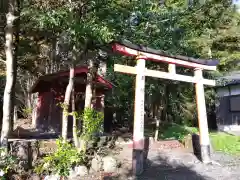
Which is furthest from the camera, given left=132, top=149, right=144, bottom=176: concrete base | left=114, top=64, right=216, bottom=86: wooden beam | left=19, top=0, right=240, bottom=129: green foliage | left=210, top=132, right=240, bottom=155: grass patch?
left=210, top=132, right=240, bottom=155: grass patch

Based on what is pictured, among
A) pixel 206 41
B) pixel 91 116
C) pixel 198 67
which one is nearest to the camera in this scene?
pixel 91 116

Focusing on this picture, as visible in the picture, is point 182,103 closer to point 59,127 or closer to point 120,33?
point 59,127

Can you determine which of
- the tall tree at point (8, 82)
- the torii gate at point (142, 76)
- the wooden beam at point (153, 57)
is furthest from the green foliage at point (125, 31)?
Answer: the torii gate at point (142, 76)

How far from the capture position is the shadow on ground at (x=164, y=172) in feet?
26.4

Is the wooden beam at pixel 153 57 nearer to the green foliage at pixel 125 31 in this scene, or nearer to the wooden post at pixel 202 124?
the wooden post at pixel 202 124

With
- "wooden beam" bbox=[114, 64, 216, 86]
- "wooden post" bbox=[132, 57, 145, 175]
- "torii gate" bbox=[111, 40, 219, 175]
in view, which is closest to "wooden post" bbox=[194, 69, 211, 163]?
"torii gate" bbox=[111, 40, 219, 175]

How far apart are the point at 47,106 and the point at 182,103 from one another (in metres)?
8.14

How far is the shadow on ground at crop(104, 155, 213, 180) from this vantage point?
8040mm

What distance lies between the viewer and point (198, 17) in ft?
68.8

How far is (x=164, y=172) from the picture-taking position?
8.60m

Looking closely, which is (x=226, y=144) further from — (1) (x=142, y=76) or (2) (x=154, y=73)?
(1) (x=142, y=76)

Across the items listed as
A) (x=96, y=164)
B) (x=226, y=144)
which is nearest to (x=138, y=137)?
(x=96, y=164)

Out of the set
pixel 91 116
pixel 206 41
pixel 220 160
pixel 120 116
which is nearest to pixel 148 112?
pixel 120 116

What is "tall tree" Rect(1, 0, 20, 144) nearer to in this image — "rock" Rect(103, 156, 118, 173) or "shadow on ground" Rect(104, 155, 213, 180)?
"rock" Rect(103, 156, 118, 173)
